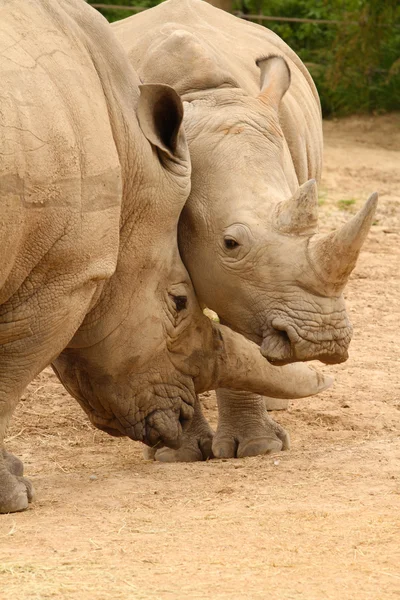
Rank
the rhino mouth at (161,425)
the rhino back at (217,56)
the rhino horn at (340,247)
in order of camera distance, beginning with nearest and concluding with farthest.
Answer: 1. the rhino horn at (340,247)
2. the rhino mouth at (161,425)
3. the rhino back at (217,56)

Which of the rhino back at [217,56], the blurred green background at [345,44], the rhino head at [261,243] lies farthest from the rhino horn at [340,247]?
the blurred green background at [345,44]

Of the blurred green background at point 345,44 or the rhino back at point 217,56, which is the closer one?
the rhino back at point 217,56

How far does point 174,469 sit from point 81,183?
1.55m

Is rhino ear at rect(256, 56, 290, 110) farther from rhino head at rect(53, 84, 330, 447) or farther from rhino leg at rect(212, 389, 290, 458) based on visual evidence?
rhino leg at rect(212, 389, 290, 458)

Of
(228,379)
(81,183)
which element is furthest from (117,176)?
(228,379)

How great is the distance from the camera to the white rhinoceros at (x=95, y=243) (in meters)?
4.53

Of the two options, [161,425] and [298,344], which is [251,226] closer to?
[298,344]

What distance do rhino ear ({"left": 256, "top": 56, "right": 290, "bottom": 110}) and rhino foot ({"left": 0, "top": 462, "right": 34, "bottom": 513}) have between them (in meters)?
2.04

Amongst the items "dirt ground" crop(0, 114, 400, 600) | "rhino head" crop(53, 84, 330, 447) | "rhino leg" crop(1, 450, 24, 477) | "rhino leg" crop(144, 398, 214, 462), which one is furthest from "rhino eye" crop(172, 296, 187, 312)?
"rhino leg" crop(1, 450, 24, 477)

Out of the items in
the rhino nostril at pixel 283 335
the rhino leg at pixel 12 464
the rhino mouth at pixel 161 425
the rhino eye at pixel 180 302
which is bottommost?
the rhino mouth at pixel 161 425

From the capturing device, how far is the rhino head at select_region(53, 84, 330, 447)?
5.20m

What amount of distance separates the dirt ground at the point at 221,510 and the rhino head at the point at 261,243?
23.5 inches

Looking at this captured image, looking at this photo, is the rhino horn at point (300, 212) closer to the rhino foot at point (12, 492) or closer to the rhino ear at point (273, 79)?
the rhino ear at point (273, 79)

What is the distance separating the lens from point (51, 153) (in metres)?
4.53
